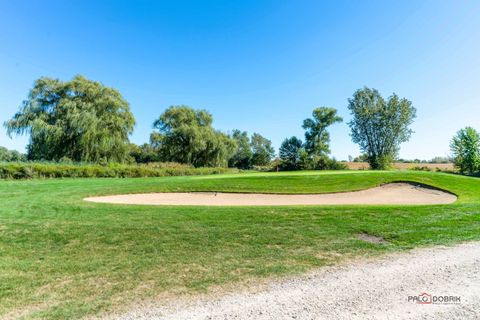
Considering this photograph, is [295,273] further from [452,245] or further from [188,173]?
[188,173]

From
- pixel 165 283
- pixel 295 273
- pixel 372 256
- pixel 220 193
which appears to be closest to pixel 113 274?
pixel 165 283

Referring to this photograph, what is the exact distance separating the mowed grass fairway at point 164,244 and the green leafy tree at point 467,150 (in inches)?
A: 1678

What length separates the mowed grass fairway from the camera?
334 cm

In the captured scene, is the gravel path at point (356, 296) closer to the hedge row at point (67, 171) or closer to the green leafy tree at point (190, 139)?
the hedge row at point (67, 171)

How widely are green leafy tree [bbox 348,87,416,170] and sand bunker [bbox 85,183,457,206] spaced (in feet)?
96.5

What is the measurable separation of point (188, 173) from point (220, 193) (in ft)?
56.9

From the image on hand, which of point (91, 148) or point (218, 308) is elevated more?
point (91, 148)

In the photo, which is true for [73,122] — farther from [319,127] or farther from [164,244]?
[319,127]

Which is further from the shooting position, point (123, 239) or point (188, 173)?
point (188, 173)

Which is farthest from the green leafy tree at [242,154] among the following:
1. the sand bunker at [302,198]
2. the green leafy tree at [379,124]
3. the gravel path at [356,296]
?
the gravel path at [356,296]

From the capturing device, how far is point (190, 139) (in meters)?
40.2

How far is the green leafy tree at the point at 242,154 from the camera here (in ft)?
260

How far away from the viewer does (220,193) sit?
12.5 meters

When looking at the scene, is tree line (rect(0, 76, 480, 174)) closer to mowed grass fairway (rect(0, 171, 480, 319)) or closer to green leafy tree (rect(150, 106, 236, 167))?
green leafy tree (rect(150, 106, 236, 167))
